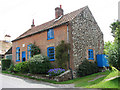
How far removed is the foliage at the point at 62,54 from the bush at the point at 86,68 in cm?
172

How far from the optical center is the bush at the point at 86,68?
13.9m

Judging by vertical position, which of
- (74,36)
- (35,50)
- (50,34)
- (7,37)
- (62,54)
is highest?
(7,37)

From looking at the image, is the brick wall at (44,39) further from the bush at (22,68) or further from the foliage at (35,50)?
the bush at (22,68)

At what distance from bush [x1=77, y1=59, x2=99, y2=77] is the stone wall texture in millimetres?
463

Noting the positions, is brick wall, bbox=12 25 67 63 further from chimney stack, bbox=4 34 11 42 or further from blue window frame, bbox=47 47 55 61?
chimney stack, bbox=4 34 11 42

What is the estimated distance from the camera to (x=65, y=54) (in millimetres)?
13516

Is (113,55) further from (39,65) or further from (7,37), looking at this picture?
(7,37)

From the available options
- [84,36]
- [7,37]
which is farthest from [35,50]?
[7,37]

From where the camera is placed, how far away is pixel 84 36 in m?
15.7

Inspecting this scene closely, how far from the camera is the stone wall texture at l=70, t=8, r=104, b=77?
14289 mm

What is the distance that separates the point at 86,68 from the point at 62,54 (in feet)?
10.2

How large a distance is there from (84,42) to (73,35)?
2.08 metres

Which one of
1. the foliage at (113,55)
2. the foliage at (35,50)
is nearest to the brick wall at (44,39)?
the foliage at (35,50)

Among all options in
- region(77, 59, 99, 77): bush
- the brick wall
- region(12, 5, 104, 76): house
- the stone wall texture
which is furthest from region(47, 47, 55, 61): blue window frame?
region(77, 59, 99, 77): bush
